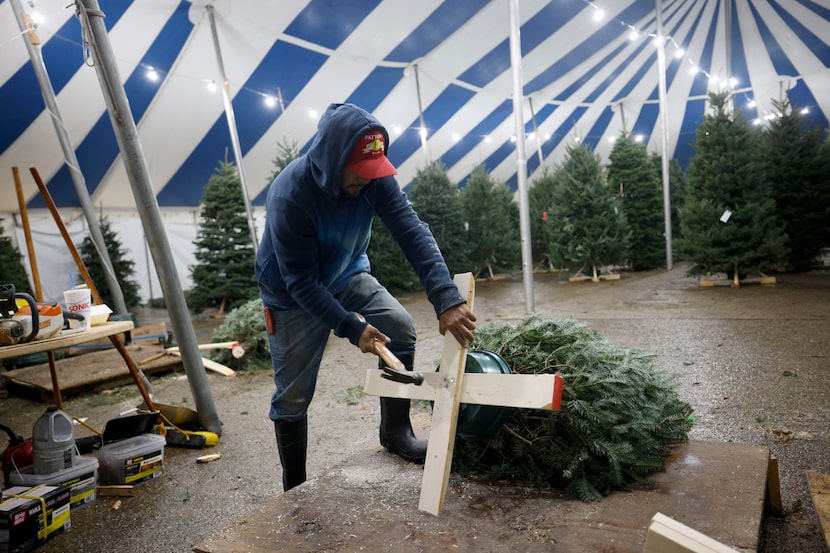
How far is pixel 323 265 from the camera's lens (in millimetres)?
2176

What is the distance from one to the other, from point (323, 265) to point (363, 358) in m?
3.74

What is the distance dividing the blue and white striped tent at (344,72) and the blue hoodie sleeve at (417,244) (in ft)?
25.5

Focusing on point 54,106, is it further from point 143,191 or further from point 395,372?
point 395,372

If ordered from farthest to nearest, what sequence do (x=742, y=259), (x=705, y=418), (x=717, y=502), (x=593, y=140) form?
(x=593, y=140), (x=742, y=259), (x=705, y=418), (x=717, y=502)

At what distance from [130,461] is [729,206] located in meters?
9.04

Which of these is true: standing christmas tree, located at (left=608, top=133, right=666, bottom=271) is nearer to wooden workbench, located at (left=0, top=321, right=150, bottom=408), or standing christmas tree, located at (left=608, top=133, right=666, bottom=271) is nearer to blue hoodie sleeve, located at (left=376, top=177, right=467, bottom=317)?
blue hoodie sleeve, located at (left=376, top=177, right=467, bottom=317)

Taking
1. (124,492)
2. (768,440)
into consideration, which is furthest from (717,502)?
(124,492)

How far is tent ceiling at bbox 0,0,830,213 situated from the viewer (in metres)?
8.50

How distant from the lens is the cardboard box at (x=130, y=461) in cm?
294

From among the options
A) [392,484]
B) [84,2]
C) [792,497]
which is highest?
[84,2]

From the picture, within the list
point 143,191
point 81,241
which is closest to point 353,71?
point 81,241

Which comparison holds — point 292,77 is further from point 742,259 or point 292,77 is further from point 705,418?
point 705,418

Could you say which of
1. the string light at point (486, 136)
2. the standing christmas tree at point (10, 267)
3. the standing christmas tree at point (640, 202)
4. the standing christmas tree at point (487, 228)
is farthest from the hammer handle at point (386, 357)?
the standing christmas tree at point (640, 202)

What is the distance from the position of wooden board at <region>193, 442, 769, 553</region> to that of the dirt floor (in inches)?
12.6
